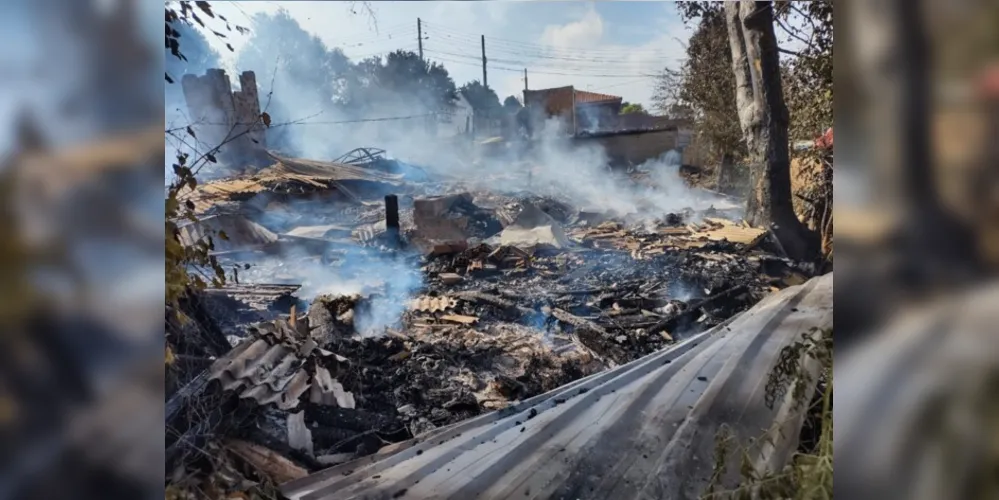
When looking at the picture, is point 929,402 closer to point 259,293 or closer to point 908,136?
point 908,136

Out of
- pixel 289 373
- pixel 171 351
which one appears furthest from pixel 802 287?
pixel 171 351

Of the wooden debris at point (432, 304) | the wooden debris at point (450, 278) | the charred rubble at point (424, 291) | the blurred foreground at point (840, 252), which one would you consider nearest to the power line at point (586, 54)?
the charred rubble at point (424, 291)

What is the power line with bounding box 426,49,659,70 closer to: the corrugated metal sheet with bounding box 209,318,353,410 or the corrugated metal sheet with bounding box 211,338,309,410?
the corrugated metal sheet with bounding box 209,318,353,410

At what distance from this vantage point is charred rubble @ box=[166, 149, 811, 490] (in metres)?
2.75

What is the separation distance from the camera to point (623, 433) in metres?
2.69

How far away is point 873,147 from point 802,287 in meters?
0.72

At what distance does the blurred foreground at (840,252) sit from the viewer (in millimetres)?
2238

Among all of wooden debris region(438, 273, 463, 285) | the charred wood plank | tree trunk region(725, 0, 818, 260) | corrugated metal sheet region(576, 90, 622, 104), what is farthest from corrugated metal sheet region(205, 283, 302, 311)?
tree trunk region(725, 0, 818, 260)

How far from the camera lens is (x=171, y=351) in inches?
100

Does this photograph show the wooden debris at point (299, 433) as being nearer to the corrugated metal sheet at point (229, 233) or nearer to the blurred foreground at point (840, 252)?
the blurred foreground at point (840, 252)

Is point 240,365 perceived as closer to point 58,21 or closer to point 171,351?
point 171,351

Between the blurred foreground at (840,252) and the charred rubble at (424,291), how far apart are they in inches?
14.3

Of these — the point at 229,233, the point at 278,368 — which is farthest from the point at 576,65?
the point at 278,368

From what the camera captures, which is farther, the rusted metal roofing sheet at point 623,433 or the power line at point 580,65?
the power line at point 580,65
